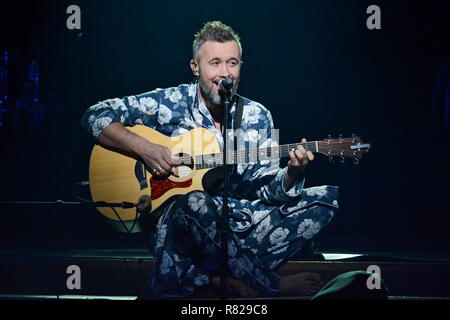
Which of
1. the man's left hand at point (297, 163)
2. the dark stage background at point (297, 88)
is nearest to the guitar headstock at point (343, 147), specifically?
the man's left hand at point (297, 163)

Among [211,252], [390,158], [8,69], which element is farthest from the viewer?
[8,69]

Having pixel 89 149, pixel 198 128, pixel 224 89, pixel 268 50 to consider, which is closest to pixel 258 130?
pixel 198 128

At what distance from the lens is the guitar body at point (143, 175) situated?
12.5 ft

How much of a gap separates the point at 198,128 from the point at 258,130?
0.44 meters

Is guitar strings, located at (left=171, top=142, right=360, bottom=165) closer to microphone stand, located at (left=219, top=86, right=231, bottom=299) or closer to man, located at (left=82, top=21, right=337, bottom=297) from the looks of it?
man, located at (left=82, top=21, right=337, bottom=297)

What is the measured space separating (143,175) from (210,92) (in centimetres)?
74

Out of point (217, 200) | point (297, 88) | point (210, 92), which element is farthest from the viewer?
point (297, 88)

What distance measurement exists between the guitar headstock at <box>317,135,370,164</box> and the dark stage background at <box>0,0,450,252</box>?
3.02ft

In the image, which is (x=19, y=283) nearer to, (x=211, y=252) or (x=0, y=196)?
(x=0, y=196)

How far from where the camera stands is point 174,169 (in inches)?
151

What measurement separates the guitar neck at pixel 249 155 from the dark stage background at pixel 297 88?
0.81 meters

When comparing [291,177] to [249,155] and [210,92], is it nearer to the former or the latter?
[249,155]

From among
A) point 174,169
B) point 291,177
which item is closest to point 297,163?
point 291,177

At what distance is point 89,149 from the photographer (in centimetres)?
480
